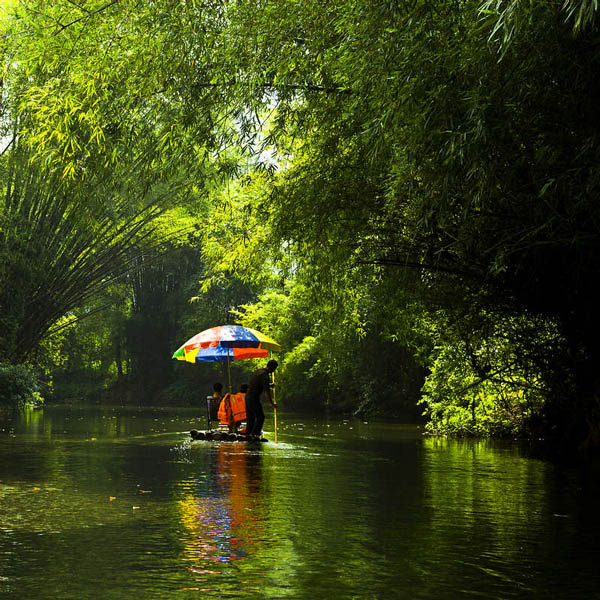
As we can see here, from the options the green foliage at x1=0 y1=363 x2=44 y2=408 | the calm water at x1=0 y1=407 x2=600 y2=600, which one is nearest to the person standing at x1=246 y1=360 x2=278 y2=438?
the calm water at x1=0 y1=407 x2=600 y2=600

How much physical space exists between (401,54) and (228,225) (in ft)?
36.1

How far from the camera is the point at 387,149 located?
11.1 meters

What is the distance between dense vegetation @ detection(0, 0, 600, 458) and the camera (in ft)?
28.8

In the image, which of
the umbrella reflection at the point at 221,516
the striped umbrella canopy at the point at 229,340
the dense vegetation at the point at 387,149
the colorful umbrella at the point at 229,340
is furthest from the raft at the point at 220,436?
the umbrella reflection at the point at 221,516

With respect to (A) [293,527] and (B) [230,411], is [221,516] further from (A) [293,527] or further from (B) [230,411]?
(B) [230,411]

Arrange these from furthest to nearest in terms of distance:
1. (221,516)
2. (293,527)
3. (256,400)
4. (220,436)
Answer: (220,436) → (256,400) → (221,516) → (293,527)

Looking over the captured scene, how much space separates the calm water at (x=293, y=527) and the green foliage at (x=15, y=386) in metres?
16.1

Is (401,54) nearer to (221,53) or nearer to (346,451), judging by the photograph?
(221,53)

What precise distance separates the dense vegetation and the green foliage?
769 cm

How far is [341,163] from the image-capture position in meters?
14.6

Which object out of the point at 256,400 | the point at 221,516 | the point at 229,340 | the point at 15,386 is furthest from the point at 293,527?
the point at 15,386

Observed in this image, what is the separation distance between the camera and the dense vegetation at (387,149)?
8766 mm

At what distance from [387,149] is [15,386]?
23.2m

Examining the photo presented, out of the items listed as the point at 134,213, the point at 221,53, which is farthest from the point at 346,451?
the point at 134,213
